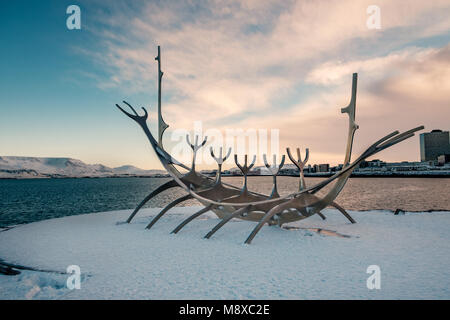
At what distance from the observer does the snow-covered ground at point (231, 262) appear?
5543 millimetres

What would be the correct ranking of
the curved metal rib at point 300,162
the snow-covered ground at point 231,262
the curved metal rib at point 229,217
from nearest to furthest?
the snow-covered ground at point 231,262 → the curved metal rib at point 229,217 → the curved metal rib at point 300,162

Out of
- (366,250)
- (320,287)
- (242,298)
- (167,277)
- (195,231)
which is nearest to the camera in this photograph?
(242,298)

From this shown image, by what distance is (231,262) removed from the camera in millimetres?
7496

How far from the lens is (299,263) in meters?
7.38

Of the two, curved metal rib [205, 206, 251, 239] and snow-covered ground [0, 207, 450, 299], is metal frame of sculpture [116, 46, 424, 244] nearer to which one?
curved metal rib [205, 206, 251, 239]

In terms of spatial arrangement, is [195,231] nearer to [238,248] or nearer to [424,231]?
[238,248]

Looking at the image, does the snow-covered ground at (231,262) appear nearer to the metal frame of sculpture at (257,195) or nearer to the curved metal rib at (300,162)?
the metal frame of sculpture at (257,195)

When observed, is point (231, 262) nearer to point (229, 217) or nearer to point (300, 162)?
point (229, 217)

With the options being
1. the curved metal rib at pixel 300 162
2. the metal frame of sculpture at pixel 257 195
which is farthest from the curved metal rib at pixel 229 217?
the curved metal rib at pixel 300 162

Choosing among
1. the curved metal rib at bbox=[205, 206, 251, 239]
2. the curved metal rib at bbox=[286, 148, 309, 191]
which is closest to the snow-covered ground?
the curved metal rib at bbox=[205, 206, 251, 239]

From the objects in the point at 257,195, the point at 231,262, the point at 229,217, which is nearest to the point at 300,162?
the point at 257,195

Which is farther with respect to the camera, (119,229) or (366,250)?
(119,229)

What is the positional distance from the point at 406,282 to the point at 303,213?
217 inches
